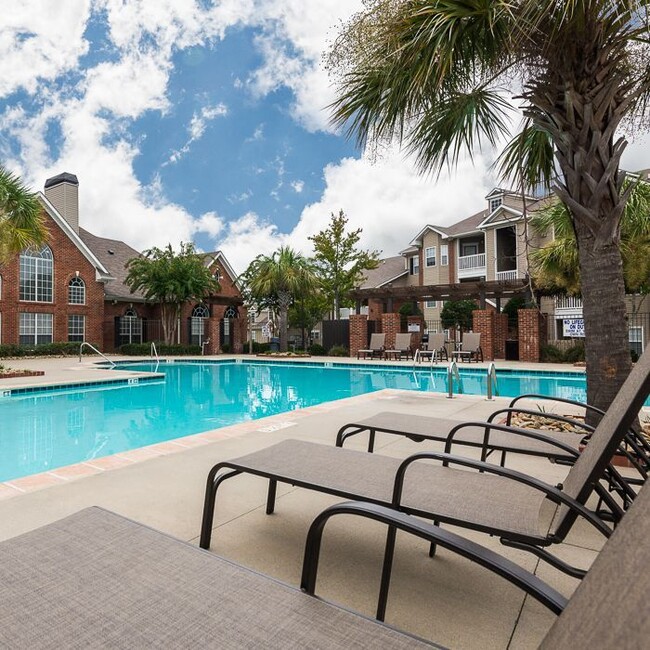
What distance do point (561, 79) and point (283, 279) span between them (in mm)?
19863

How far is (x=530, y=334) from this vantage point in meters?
17.5

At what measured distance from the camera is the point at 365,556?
8.22ft

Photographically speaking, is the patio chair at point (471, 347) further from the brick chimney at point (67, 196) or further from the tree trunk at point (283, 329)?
the brick chimney at point (67, 196)

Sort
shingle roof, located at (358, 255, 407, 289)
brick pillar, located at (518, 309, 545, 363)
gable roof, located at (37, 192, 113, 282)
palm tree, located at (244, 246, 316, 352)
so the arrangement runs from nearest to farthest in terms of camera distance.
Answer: brick pillar, located at (518, 309, 545, 363) → gable roof, located at (37, 192, 113, 282) → palm tree, located at (244, 246, 316, 352) → shingle roof, located at (358, 255, 407, 289)

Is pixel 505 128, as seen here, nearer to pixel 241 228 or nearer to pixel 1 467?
pixel 1 467

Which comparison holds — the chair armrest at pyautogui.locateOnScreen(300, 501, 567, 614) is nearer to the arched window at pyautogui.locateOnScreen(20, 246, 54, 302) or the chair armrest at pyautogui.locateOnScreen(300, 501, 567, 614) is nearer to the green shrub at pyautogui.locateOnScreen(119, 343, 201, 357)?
the green shrub at pyautogui.locateOnScreen(119, 343, 201, 357)

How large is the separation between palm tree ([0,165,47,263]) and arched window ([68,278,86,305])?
11415mm

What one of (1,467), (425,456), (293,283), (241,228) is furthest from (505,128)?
(241,228)

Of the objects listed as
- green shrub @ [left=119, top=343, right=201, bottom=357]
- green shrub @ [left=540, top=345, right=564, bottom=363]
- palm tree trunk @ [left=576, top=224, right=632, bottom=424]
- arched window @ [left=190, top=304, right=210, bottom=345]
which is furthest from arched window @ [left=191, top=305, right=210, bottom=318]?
palm tree trunk @ [left=576, top=224, right=632, bottom=424]

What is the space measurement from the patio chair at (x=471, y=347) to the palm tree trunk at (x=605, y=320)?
13522mm

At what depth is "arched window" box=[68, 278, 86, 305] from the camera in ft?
79.5

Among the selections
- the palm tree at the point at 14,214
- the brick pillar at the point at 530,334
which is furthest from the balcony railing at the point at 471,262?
the palm tree at the point at 14,214

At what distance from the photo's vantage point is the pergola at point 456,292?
18.6m

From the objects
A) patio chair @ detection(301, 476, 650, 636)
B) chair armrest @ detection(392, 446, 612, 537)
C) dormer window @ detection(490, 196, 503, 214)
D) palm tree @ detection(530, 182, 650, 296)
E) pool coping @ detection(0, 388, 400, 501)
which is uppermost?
dormer window @ detection(490, 196, 503, 214)
